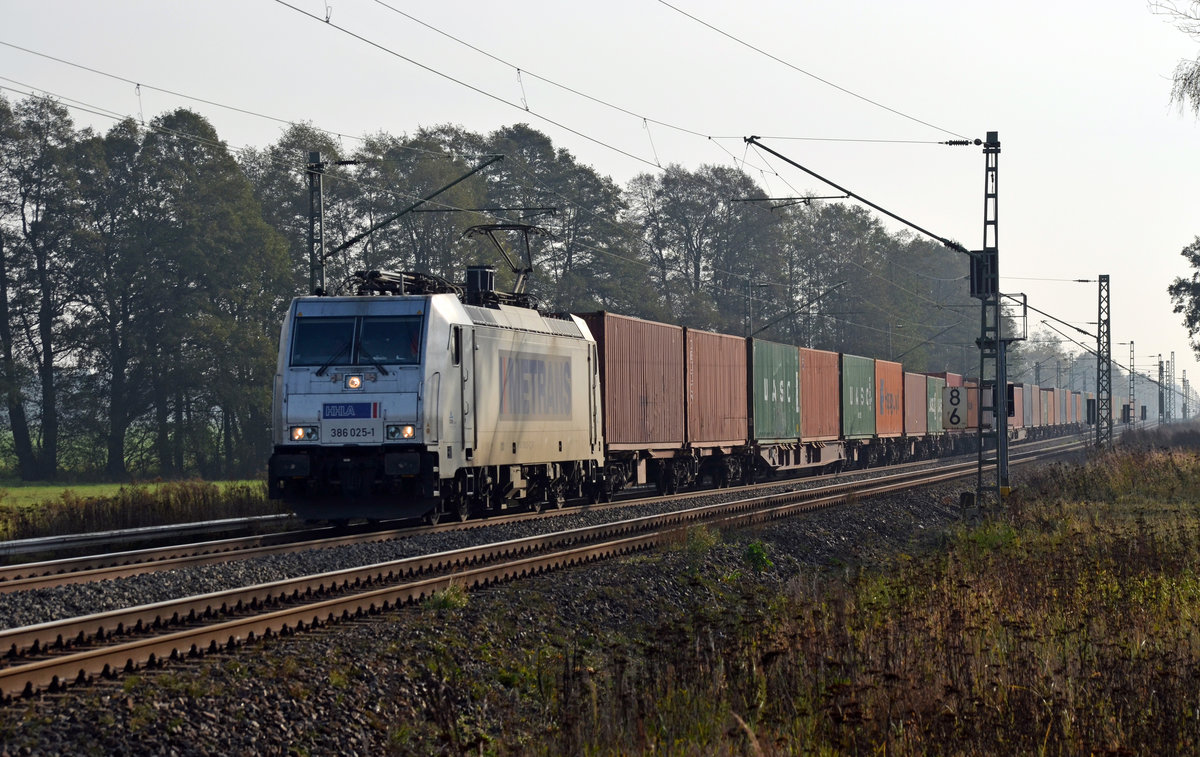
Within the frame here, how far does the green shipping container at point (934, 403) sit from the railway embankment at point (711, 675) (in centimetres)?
3484

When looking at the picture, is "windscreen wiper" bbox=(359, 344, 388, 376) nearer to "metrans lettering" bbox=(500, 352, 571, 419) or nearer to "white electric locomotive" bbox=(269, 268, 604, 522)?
"white electric locomotive" bbox=(269, 268, 604, 522)

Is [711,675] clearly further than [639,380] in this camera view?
No

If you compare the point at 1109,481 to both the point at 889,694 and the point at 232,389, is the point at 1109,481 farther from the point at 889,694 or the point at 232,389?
the point at 232,389

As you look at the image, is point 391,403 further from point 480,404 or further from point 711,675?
point 711,675

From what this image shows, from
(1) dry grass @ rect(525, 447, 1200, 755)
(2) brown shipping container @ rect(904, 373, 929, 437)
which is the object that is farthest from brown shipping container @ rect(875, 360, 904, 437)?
(1) dry grass @ rect(525, 447, 1200, 755)

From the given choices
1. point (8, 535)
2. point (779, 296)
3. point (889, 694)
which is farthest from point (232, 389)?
point (779, 296)

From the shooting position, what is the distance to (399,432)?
52.6ft

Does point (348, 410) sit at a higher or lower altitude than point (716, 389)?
lower

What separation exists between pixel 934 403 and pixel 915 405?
2996 mm

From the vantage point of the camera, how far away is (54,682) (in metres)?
7.27

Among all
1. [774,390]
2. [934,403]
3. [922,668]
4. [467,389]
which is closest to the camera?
[922,668]

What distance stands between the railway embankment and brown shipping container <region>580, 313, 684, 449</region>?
9744 millimetres

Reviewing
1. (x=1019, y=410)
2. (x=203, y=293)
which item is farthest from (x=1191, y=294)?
(x=203, y=293)

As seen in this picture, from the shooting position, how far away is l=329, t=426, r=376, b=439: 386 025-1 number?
1614cm
